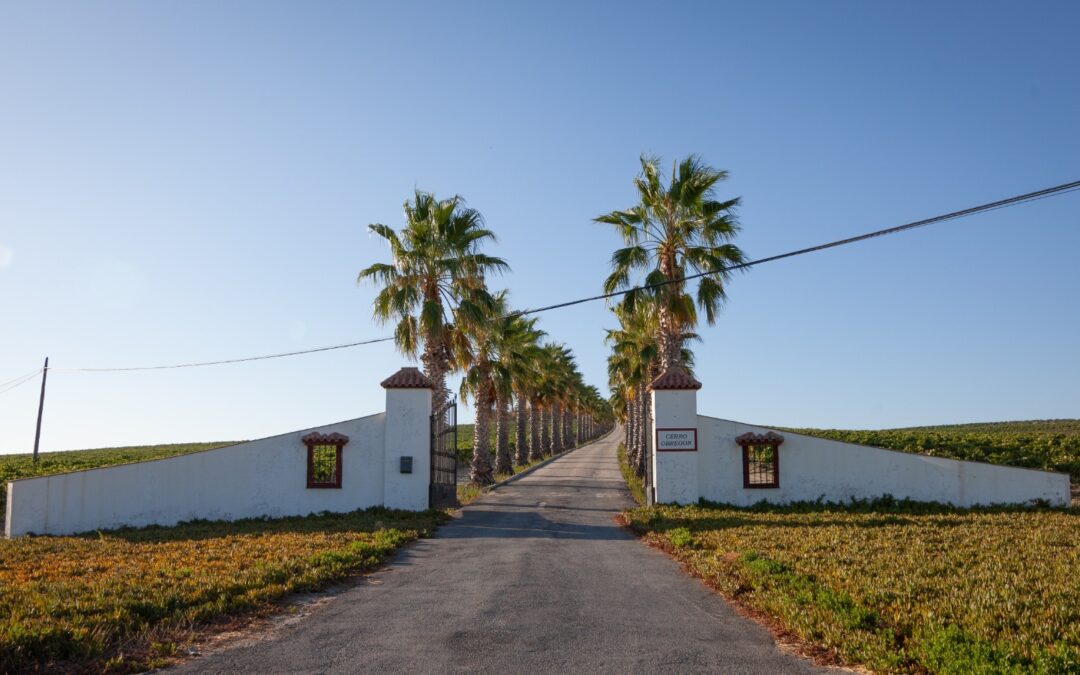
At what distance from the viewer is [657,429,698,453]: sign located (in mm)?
20344

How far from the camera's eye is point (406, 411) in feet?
65.8

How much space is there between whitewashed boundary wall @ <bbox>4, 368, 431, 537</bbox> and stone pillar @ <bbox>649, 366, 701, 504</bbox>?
606cm

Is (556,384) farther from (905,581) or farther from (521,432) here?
(905,581)

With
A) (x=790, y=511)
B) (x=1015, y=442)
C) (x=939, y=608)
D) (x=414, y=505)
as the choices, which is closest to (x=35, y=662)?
(x=939, y=608)

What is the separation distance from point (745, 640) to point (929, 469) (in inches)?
576

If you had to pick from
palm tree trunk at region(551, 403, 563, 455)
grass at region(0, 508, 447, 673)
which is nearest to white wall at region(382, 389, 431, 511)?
grass at region(0, 508, 447, 673)

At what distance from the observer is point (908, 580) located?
370 inches

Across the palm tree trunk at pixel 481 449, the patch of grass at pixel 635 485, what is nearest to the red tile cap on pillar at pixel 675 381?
the patch of grass at pixel 635 485

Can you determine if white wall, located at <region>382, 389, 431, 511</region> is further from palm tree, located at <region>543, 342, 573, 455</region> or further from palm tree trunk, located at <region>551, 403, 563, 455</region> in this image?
palm tree trunk, located at <region>551, 403, 563, 455</region>

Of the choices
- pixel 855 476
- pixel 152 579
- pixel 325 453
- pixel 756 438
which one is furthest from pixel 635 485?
pixel 152 579

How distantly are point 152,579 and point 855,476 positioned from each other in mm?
16685

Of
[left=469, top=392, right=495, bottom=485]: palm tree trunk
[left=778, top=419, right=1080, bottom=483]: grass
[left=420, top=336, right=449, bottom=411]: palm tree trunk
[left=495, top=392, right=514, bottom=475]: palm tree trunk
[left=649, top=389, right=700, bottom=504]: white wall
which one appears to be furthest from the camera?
[left=495, top=392, right=514, bottom=475]: palm tree trunk

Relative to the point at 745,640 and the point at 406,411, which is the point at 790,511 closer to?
the point at 406,411

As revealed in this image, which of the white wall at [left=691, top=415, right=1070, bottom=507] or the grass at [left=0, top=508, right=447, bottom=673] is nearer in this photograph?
the grass at [left=0, top=508, right=447, bottom=673]
